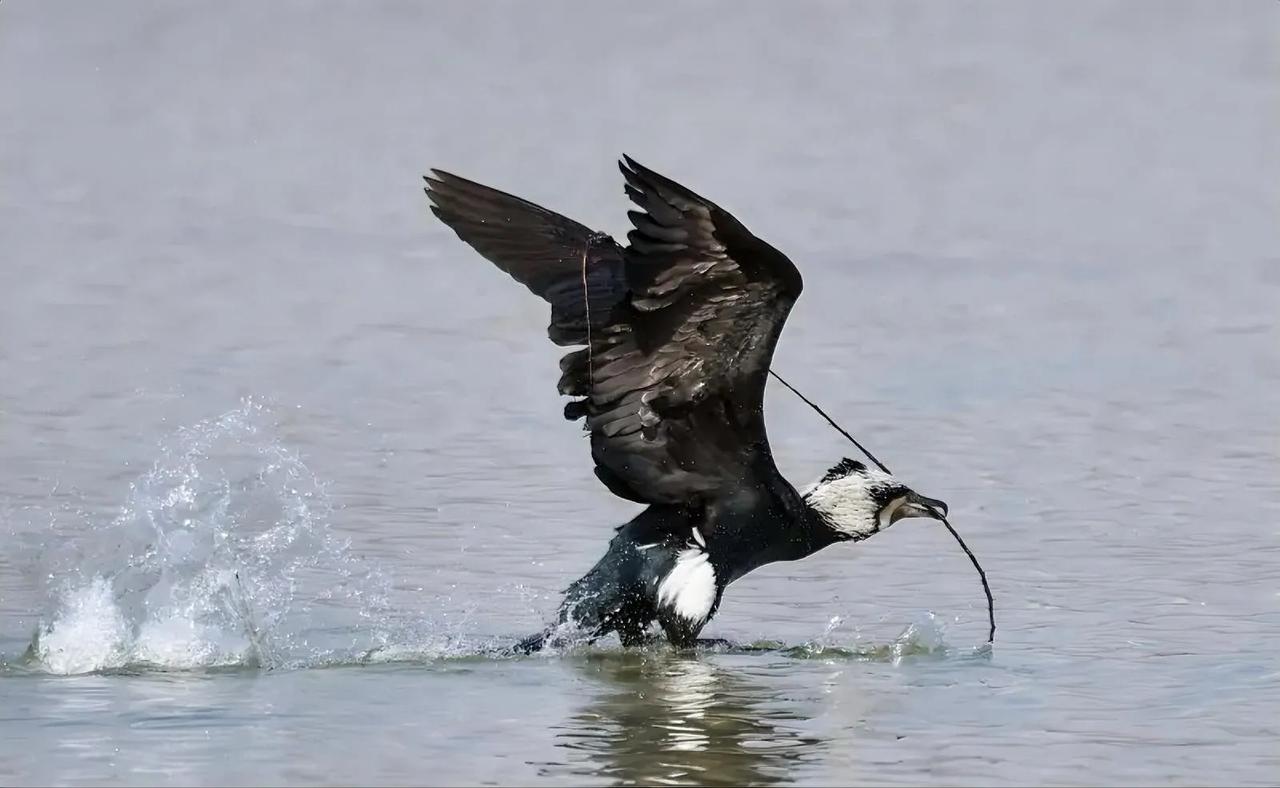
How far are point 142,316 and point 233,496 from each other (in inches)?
123

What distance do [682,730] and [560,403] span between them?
15.4ft

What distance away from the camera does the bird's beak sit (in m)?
8.09

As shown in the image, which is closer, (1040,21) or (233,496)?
(233,496)

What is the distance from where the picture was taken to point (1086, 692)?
6.86 m

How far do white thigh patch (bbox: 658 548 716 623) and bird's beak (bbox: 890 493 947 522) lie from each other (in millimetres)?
799

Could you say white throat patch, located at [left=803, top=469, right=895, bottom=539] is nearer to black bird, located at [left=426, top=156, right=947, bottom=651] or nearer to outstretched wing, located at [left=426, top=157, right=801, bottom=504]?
black bird, located at [left=426, top=156, right=947, bottom=651]

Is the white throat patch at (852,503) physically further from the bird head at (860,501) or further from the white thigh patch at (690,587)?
the white thigh patch at (690,587)

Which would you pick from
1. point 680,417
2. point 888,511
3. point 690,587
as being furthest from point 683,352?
point 888,511

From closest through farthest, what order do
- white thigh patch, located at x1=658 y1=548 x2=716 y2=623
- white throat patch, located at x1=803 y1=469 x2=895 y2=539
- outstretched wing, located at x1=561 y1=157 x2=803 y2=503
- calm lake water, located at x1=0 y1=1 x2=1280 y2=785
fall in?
calm lake water, located at x1=0 y1=1 x2=1280 y2=785 < outstretched wing, located at x1=561 y1=157 x2=803 y2=503 < white thigh patch, located at x1=658 y1=548 x2=716 y2=623 < white throat patch, located at x1=803 y1=469 x2=895 y2=539

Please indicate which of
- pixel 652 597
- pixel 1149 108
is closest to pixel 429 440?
pixel 652 597

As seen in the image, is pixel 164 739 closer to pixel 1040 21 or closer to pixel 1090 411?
pixel 1090 411

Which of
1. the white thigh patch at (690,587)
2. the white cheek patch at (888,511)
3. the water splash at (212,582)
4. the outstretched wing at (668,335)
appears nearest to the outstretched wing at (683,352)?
the outstretched wing at (668,335)

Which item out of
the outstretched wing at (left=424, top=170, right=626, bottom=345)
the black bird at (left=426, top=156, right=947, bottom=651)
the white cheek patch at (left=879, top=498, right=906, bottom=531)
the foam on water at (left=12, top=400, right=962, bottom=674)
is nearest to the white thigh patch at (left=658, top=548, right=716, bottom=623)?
the black bird at (left=426, top=156, right=947, bottom=651)

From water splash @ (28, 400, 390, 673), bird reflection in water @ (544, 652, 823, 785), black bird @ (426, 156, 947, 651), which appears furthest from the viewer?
water splash @ (28, 400, 390, 673)
